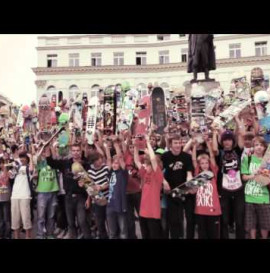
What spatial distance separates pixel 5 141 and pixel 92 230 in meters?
2.24

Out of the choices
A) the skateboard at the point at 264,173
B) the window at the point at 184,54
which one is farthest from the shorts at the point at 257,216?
the window at the point at 184,54

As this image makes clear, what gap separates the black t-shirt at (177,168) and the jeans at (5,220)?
2.53 metres

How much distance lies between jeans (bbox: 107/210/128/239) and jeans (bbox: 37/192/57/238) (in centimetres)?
93

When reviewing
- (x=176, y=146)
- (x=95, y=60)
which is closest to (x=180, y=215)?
(x=176, y=146)

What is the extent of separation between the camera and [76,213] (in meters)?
5.82

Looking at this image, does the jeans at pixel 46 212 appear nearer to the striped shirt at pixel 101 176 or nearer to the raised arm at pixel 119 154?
the striped shirt at pixel 101 176

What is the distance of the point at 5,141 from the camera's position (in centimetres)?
692

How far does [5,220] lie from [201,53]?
456cm

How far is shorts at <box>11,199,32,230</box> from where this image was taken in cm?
594

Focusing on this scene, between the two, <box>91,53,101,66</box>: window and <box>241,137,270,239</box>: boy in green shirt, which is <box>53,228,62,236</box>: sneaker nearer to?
<box>241,137,270,239</box>: boy in green shirt

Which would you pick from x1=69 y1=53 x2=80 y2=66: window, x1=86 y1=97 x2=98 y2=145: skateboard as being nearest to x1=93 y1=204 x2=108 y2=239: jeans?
x1=86 y1=97 x2=98 y2=145: skateboard
